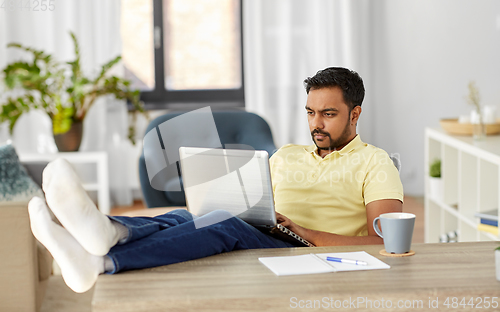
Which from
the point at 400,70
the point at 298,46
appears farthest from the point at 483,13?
the point at 298,46

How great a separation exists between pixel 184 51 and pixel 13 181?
2.25 metres

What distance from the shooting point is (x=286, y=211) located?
5.32 ft

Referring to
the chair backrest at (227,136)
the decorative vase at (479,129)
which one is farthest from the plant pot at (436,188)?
the chair backrest at (227,136)

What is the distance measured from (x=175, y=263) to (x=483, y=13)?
→ 3.70m

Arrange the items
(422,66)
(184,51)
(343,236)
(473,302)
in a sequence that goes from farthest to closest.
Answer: (184,51) < (422,66) < (343,236) < (473,302)

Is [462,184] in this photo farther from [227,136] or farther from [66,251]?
[66,251]

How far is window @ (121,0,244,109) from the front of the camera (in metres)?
4.43

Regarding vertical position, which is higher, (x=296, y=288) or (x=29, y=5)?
(x=29, y=5)

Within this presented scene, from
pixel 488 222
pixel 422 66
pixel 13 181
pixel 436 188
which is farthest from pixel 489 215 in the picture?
pixel 422 66

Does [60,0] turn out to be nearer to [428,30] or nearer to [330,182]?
[428,30]

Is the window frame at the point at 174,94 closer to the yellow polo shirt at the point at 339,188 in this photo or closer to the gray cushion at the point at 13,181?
the gray cushion at the point at 13,181

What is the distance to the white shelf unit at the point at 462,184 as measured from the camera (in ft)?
7.51

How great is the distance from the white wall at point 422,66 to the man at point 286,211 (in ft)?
9.28

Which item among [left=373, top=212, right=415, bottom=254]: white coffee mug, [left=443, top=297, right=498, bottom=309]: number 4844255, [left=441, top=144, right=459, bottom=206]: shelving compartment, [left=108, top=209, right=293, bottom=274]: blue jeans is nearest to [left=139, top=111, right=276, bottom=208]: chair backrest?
[left=441, top=144, right=459, bottom=206]: shelving compartment
